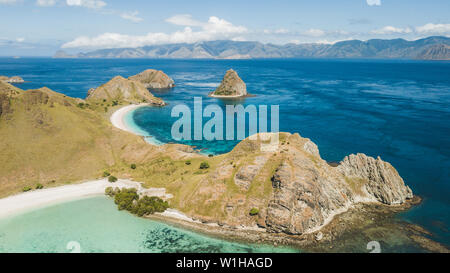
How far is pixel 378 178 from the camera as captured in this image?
73250 mm

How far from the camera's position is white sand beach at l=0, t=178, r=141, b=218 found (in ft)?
231

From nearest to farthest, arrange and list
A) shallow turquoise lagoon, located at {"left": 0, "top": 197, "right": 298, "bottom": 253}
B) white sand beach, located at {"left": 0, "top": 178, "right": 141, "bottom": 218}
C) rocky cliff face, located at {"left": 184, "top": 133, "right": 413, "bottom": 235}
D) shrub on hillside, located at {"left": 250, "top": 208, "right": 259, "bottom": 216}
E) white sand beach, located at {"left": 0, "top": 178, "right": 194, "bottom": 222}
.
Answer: shallow turquoise lagoon, located at {"left": 0, "top": 197, "right": 298, "bottom": 253}
rocky cliff face, located at {"left": 184, "top": 133, "right": 413, "bottom": 235}
shrub on hillside, located at {"left": 250, "top": 208, "right": 259, "bottom": 216}
white sand beach, located at {"left": 0, "top": 178, "right": 194, "bottom": 222}
white sand beach, located at {"left": 0, "top": 178, "right": 141, "bottom": 218}

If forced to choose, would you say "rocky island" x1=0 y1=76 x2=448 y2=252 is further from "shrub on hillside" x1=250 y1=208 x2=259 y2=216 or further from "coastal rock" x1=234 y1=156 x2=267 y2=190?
"coastal rock" x1=234 y1=156 x2=267 y2=190

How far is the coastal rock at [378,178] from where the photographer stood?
7138cm

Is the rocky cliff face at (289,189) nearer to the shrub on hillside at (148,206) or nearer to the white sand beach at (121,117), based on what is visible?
the shrub on hillside at (148,206)

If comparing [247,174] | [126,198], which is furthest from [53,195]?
[247,174]

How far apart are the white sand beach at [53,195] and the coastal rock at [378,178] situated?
61503 mm

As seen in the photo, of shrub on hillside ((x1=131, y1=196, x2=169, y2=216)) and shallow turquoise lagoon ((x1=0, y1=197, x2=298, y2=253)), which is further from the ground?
shrub on hillside ((x1=131, y1=196, x2=169, y2=216))

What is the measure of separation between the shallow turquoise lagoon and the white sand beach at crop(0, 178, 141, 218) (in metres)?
3.53

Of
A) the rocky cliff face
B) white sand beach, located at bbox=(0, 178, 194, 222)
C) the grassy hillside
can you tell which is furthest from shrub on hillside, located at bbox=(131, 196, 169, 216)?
the grassy hillside

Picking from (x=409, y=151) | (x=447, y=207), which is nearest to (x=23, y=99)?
(x=447, y=207)

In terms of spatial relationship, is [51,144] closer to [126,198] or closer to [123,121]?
[126,198]

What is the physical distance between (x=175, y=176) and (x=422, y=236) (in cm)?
6283

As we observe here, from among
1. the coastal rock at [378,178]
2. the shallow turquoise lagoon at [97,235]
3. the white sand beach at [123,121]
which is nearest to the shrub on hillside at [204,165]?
the shallow turquoise lagoon at [97,235]
